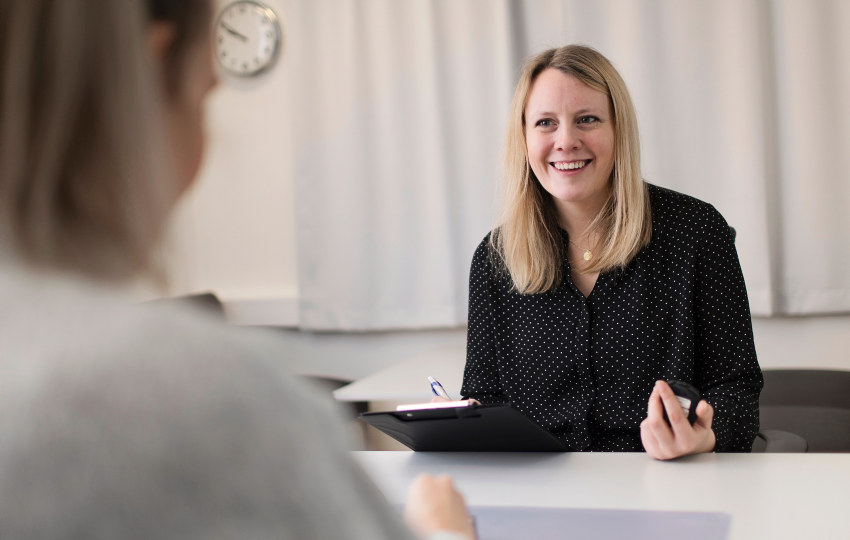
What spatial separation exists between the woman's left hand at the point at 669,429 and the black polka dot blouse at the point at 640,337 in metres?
0.31

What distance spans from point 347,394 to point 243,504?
2.17 m

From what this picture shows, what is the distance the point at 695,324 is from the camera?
1835 millimetres

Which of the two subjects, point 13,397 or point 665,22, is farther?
point 665,22

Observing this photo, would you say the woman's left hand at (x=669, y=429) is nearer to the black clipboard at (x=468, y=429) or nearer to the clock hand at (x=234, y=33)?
the black clipboard at (x=468, y=429)

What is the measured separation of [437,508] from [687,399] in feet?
2.29

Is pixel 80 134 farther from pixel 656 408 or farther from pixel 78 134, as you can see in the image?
pixel 656 408

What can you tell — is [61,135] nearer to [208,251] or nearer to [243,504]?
[243,504]

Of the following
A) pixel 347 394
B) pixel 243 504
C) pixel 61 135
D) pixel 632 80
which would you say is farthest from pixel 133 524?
pixel 632 80

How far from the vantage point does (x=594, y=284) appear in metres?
1.93

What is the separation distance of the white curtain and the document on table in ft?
7.31

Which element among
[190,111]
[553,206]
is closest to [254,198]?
[553,206]

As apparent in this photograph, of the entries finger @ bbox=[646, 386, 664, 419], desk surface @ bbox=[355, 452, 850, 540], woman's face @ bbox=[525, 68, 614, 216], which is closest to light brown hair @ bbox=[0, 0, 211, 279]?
desk surface @ bbox=[355, 452, 850, 540]

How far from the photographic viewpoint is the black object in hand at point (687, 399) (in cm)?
143

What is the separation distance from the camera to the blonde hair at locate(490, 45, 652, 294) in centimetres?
189
